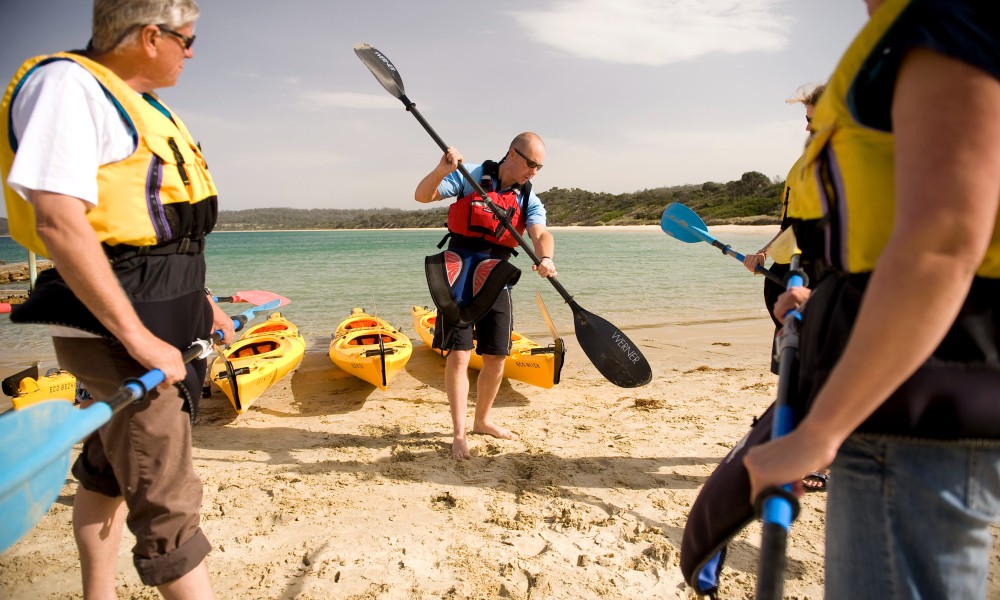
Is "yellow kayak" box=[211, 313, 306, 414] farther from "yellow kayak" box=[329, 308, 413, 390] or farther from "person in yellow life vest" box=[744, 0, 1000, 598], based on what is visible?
"person in yellow life vest" box=[744, 0, 1000, 598]

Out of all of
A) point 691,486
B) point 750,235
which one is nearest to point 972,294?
point 691,486

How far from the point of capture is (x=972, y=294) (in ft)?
2.97

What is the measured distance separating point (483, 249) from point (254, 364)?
2283 mm

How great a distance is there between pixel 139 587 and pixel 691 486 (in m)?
2.75

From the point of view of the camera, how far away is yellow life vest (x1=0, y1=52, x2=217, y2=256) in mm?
1582

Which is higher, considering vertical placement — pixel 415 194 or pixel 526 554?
pixel 415 194

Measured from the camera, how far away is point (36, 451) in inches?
54.5

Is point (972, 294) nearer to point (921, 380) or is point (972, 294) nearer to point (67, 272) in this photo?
point (921, 380)

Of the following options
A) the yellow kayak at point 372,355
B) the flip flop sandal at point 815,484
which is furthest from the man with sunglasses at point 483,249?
the flip flop sandal at point 815,484

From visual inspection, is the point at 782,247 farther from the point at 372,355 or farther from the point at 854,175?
the point at 372,355

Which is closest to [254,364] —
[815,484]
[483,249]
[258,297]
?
[258,297]

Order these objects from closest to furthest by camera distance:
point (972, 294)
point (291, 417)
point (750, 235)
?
point (972, 294) → point (291, 417) → point (750, 235)

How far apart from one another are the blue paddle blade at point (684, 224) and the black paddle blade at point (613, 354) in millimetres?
1132

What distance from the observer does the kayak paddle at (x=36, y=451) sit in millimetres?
1330
